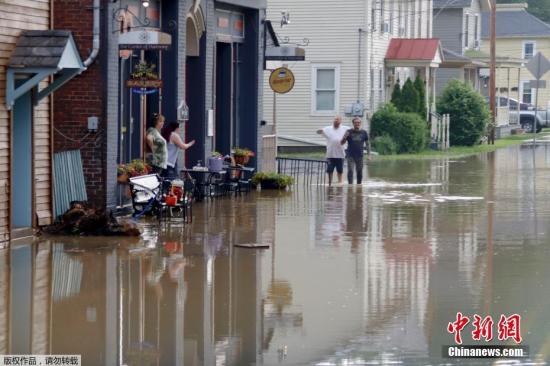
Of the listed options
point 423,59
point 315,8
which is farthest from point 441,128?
point 315,8

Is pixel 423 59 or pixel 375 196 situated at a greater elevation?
pixel 423 59

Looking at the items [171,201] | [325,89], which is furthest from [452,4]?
[171,201]

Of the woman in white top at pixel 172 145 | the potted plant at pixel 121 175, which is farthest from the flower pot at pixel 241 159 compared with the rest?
the potted plant at pixel 121 175

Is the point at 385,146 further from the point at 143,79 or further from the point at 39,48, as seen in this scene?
the point at 39,48

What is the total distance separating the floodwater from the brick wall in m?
1.09

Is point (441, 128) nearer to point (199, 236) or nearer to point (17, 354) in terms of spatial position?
point (199, 236)

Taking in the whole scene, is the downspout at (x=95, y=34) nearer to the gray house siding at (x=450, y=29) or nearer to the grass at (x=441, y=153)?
the grass at (x=441, y=153)

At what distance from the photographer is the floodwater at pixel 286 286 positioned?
10406 millimetres

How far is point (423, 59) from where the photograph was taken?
4519 cm

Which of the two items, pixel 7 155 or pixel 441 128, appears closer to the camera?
pixel 7 155

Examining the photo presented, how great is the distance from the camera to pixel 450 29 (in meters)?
60.3

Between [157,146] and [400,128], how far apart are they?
867 inches

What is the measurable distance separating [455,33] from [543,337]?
50.7 m

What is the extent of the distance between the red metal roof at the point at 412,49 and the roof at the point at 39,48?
2927 cm
